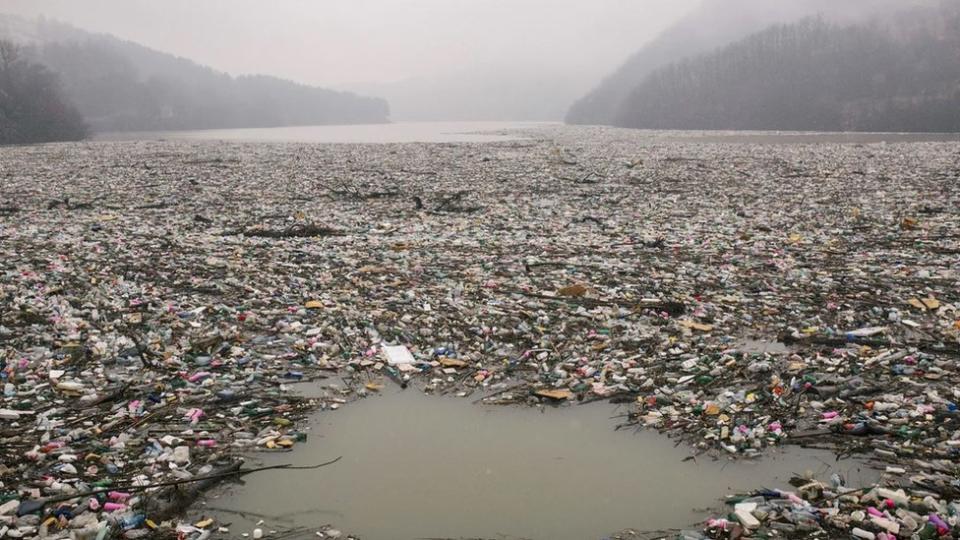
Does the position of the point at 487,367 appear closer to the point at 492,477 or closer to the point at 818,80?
the point at 492,477

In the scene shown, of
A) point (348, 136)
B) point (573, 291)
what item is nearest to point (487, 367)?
point (573, 291)

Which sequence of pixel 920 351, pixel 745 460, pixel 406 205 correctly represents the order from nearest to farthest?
pixel 745 460 → pixel 920 351 → pixel 406 205

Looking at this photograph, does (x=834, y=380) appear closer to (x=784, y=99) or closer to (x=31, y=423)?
(x=31, y=423)

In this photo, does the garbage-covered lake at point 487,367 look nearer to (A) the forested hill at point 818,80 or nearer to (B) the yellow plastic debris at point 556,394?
(B) the yellow plastic debris at point 556,394

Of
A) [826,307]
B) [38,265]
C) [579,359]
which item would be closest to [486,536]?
[579,359]

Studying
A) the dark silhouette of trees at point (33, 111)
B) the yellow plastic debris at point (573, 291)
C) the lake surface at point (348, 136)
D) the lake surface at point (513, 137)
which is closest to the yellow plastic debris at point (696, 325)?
the yellow plastic debris at point (573, 291)
